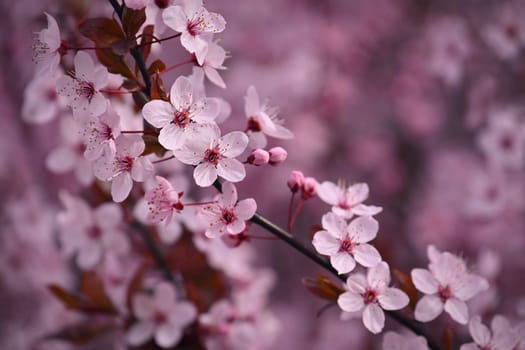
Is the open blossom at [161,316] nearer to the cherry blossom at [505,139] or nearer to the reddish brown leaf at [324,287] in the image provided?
the reddish brown leaf at [324,287]

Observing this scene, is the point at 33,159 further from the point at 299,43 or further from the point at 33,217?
the point at 299,43

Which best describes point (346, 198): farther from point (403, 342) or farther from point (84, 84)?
point (84, 84)

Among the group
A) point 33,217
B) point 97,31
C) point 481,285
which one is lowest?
point 33,217

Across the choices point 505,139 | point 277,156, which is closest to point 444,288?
point 277,156

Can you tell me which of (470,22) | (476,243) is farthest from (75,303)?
(470,22)

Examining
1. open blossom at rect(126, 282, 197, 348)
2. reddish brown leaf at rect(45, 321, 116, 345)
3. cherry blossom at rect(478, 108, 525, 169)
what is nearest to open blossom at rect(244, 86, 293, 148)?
open blossom at rect(126, 282, 197, 348)

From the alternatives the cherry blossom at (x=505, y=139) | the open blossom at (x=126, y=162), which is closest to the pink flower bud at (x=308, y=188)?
the open blossom at (x=126, y=162)
